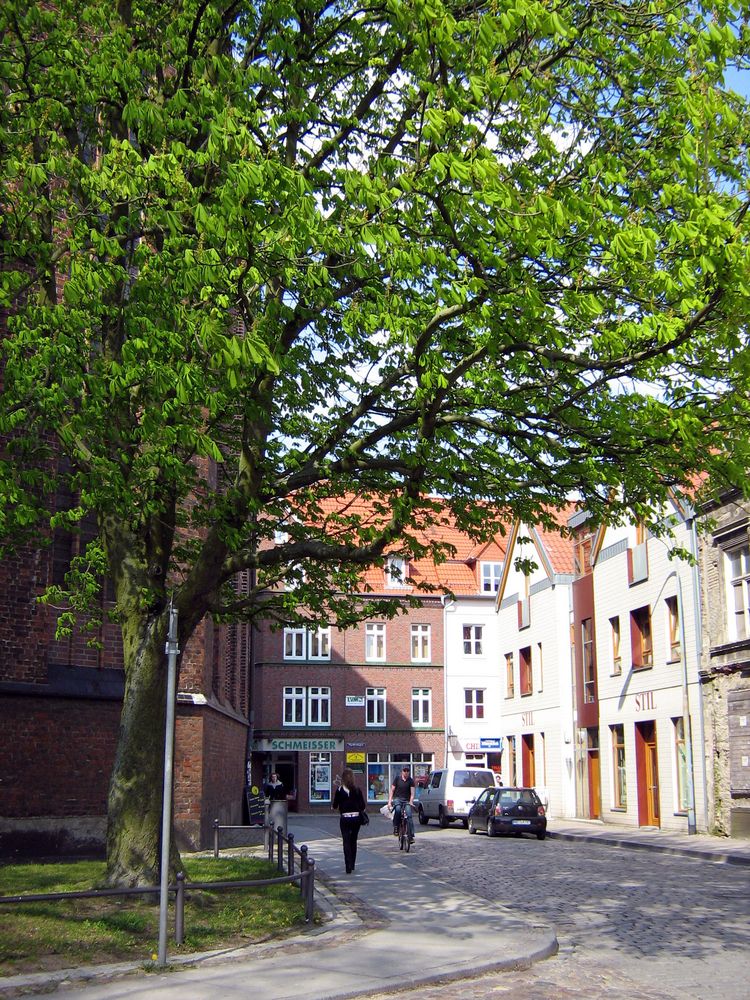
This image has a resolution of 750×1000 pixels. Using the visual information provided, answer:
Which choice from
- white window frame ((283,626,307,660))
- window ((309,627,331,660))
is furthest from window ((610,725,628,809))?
white window frame ((283,626,307,660))

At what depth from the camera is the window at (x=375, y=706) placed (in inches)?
2092

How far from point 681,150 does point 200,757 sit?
15368 mm

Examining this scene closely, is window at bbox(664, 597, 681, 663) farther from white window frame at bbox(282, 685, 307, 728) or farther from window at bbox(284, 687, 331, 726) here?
white window frame at bbox(282, 685, 307, 728)

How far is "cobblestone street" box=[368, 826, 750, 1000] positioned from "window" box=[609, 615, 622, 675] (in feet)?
32.8

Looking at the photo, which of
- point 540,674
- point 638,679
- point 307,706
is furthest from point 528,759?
point 307,706

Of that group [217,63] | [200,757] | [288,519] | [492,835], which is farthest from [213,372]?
[492,835]

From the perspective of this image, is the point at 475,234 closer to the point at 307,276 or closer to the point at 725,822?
the point at 307,276

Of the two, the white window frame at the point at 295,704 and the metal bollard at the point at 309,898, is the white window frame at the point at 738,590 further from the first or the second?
the white window frame at the point at 295,704

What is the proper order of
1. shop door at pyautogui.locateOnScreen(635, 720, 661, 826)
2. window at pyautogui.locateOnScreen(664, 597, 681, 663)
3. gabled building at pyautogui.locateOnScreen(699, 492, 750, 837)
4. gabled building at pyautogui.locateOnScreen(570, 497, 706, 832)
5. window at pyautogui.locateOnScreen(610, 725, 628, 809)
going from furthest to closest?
window at pyautogui.locateOnScreen(610, 725, 628, 809)
shop door at pyautogui.locateOnScreen(635, 720, 661, 826)
window at pyautogui.locateOnScreen(664, 597, 681, 663)
gabled building at pyautogui.locateOnScreen(570, 497, 706, 832)
gabled building at pyautogui.locateOnScreen(699, 492, 750, 837)

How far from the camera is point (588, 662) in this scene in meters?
36.8

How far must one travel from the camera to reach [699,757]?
27344 millimetres

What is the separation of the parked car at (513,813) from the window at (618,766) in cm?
450

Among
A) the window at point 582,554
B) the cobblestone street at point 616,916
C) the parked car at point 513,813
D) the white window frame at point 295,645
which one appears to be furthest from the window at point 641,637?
the white window frame at point 295,645

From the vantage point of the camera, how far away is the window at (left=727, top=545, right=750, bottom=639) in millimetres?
25844
